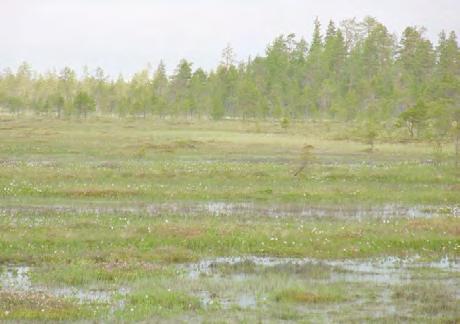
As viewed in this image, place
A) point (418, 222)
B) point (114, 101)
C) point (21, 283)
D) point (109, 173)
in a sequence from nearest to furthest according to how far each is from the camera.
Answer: point (21, 283) → point (418, 222) → point (109, 173) → point (114, 101)

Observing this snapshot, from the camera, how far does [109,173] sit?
125ft

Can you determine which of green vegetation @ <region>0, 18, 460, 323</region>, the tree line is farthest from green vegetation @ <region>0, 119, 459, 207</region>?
the tree line

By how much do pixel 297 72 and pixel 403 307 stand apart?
378 ft

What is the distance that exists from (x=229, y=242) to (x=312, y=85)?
106004 millimetres

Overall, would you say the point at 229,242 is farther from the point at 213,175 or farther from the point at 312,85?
the point at 312,85

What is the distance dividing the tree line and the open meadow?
59.7 m

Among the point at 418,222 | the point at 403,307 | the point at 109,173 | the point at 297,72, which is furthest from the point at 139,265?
the point at 297,72

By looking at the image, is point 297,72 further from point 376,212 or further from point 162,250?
point 162,250

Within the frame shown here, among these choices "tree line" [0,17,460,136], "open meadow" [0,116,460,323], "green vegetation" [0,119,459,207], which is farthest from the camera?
"tree line" [0,17,460,136]

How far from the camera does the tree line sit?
4190 inches

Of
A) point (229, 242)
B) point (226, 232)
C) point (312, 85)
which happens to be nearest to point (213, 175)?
point (226, 232)

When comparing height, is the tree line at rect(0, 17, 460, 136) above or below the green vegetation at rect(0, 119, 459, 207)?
above

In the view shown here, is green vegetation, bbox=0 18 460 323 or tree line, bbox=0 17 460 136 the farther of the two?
tree line, bbox=0 17 460 136

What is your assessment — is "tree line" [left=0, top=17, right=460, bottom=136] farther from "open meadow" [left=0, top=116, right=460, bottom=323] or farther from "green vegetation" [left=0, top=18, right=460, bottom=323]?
"open meadow" [left=0, top=116, right=460, bottom=323]
